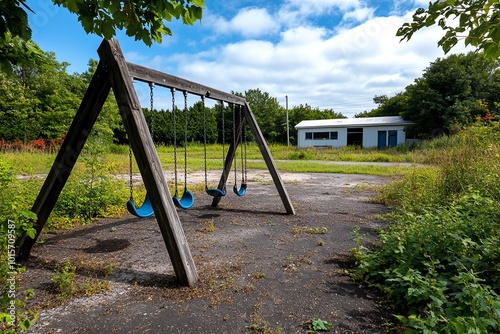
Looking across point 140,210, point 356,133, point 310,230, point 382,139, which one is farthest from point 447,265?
point 356,133

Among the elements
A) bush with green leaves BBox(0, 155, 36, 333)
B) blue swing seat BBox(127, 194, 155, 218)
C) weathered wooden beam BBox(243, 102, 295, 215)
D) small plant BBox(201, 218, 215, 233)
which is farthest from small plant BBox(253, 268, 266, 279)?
weathered wooden beam BBox(243, 102, 295, 215)

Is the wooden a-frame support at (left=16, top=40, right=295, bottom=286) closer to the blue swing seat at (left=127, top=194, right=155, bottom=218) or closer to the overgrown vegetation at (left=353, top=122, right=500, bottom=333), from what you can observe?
the blue swing seat at (left=127, top=194, right=155, bottom=218)

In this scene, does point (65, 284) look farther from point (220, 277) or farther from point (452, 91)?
point (452, 91)

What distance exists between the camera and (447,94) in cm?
2230

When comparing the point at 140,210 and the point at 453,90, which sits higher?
the point at 453,90

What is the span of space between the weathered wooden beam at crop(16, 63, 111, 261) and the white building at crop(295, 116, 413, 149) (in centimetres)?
2606

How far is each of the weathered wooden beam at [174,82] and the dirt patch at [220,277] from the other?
199cm

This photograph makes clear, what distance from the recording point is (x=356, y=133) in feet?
89.6

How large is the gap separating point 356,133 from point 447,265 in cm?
2638

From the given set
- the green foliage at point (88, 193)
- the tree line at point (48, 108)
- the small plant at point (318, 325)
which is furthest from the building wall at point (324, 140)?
the small plant at point (318, 325)

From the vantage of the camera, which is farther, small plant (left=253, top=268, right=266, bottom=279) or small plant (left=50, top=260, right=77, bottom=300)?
small plant (left=253, top=268, right=266, bottom=279)

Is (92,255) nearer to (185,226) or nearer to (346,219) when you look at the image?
(185,226)

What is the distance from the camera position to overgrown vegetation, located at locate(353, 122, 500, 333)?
1772mm

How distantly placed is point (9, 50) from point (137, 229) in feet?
8.95
